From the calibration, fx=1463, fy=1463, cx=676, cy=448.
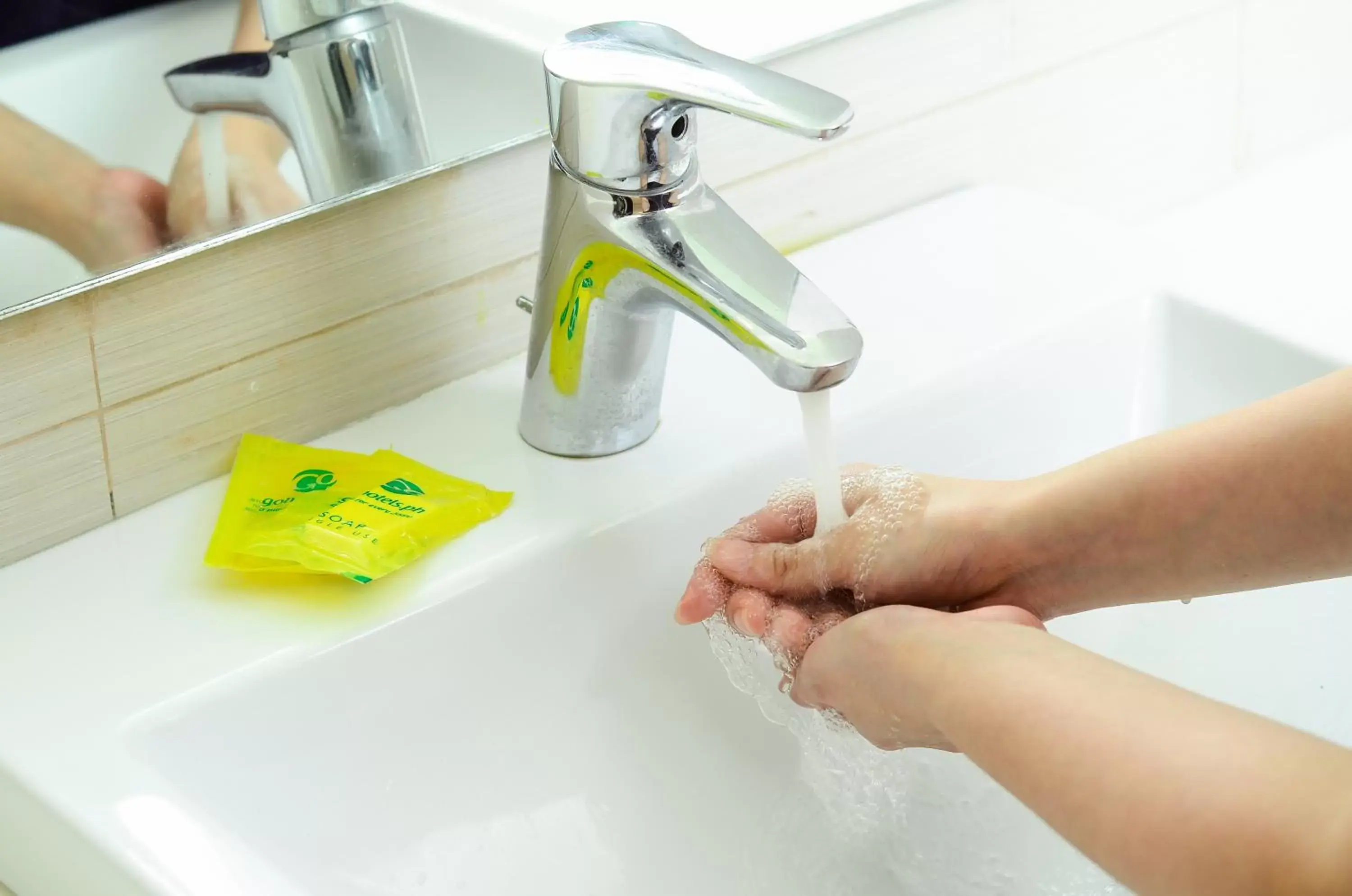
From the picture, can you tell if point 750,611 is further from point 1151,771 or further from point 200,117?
point 200,117

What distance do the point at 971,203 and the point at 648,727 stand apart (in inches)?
15.8

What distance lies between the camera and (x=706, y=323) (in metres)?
0.57

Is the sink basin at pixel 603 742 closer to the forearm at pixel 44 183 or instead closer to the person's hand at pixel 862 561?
the person's hand at pixel 862 561

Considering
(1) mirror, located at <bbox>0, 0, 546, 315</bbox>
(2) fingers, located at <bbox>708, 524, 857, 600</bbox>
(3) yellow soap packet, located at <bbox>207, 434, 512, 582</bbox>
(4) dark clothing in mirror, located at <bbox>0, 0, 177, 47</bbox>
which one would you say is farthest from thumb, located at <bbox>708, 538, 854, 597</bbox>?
(4) dark clothing in mirror, located at <bbox>0, 0, 177, 47</bbox>

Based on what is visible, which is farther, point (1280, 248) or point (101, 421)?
point (1280, 248)

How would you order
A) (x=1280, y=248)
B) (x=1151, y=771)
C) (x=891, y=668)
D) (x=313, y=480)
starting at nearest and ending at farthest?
(x=1151, y=771)
(x=891, y=668)
(x=313, y=480)
(x=1280, y=248)

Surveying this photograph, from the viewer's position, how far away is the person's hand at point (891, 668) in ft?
1.68

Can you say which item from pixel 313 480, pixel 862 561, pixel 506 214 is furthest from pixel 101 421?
pixel 862 561

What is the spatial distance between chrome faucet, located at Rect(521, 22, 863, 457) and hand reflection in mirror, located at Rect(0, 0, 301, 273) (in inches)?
5.0

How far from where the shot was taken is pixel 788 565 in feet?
1.96

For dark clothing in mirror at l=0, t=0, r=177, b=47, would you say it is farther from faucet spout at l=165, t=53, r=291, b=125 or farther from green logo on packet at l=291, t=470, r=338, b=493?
green logo on packet at l=291, t=470, r=338, b=493

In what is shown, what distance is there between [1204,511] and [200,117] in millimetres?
438

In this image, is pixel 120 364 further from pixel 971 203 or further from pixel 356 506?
pixel 971 203

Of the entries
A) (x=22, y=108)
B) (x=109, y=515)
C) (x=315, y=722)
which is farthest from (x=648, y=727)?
(x=22, y=108)
